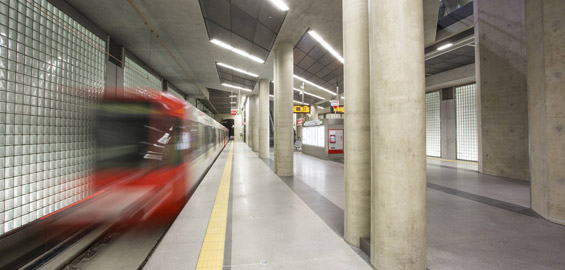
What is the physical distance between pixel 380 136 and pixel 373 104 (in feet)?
1.20

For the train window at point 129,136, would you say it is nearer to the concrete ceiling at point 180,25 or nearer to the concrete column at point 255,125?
the concrete ceiling at point 180,25

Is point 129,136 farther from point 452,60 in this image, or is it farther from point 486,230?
point 452,60

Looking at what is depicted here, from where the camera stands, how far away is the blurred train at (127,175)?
3.36 metres

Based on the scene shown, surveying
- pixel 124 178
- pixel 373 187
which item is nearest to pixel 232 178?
pixel 124 178

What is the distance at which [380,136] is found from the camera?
232cm

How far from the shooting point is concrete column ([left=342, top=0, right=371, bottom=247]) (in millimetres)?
2930

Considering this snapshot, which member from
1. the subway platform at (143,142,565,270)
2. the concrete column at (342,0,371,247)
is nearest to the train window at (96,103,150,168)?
the subway platform at (143,142,565,270)

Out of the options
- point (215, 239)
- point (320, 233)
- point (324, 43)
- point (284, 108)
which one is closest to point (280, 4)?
point (324, 43)

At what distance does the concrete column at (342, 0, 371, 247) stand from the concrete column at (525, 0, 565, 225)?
362 cm

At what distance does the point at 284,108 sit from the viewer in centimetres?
827

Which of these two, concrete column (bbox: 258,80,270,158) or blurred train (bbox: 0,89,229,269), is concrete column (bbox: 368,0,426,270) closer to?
blurred train (bbox: 0,89,229,269)

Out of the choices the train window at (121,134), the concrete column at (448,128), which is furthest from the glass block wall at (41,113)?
the concrete column at (448,128)

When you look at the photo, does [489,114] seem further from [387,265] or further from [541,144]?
[387,265]

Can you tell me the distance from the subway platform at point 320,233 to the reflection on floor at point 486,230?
1cm
